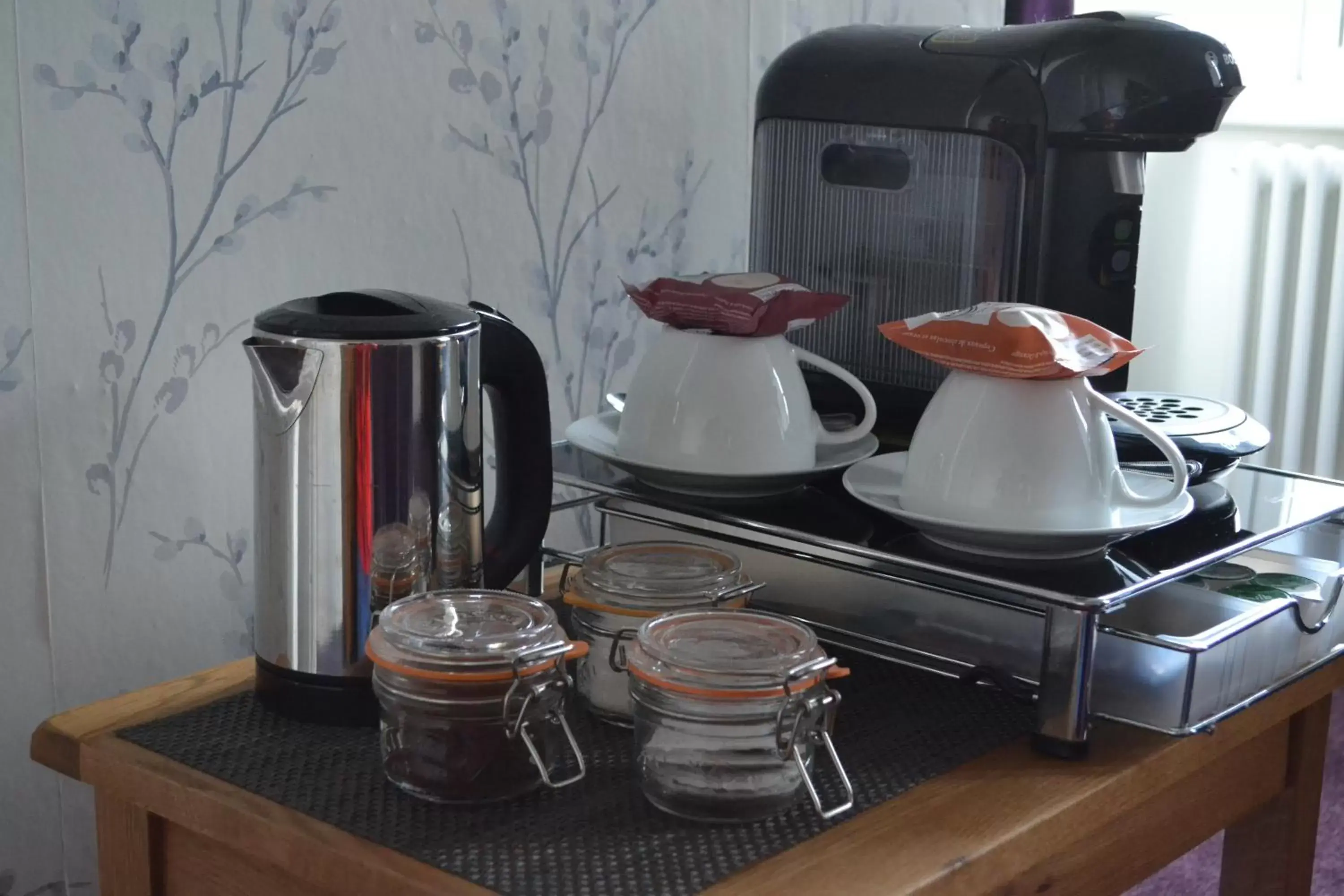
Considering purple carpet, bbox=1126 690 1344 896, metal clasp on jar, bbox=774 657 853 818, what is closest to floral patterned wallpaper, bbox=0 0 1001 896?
metal clasp on jar, bbox=774 657 853 818

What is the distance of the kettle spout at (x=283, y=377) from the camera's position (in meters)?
0.73

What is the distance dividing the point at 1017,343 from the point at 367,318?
339 mm

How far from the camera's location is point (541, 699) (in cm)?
69

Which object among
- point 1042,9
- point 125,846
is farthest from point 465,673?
point 1042,9

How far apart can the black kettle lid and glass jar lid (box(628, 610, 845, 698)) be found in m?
0.19

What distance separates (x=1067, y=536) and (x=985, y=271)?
12.5 inches

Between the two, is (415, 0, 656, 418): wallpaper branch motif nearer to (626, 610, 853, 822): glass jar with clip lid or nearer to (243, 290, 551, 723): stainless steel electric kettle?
(243, 290, 551, 723): stainless steel electric kettle

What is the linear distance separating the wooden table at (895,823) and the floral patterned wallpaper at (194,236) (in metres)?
0.18

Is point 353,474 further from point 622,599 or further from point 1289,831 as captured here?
point 1289,831

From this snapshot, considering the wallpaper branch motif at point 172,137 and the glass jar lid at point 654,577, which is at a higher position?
the wallpaper branch motif at point 172,137

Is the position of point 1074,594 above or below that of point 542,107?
below

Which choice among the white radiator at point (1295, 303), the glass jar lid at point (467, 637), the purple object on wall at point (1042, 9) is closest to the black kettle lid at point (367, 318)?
the glass jar lid at point (467, 637)

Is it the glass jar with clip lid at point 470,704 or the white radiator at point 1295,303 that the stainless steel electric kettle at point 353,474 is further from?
the white radiator at point 1295,303

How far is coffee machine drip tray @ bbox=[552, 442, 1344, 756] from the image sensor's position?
746mm
